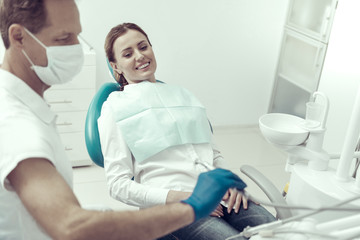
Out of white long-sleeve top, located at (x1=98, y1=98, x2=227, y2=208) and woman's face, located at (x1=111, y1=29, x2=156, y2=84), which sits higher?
woman's face, located at (x1=111, y1=29, x2=156, y2=84)

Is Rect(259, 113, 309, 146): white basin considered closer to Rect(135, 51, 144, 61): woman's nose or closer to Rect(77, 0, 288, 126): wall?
Rect(135, 51, 144, 61): woman's nose

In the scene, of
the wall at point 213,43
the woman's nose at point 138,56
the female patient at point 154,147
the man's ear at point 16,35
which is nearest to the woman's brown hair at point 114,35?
the female patient at point 154,147

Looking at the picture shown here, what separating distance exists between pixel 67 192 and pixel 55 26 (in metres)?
0.46

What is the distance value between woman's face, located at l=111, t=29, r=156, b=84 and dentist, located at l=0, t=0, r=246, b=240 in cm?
63

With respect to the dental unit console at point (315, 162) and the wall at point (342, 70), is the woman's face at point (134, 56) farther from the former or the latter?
the wall at point (342, 70)

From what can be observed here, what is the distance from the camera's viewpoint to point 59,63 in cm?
131

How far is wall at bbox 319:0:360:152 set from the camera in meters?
2.91

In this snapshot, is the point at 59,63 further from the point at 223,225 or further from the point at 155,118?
the point at 223,225

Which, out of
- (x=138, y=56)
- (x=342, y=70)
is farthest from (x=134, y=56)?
(x=342, y=70)

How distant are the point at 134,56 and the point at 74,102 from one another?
3.73 ft

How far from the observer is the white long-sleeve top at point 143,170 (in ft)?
5.72

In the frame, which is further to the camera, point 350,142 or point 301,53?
point 301,53

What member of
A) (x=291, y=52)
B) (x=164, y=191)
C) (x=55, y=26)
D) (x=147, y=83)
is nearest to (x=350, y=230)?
(x=164, y=191)

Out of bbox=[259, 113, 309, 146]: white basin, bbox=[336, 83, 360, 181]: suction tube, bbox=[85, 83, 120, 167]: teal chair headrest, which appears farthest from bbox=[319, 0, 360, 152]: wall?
bbox=[85, 83, 120, 167]: teal chair headrest
